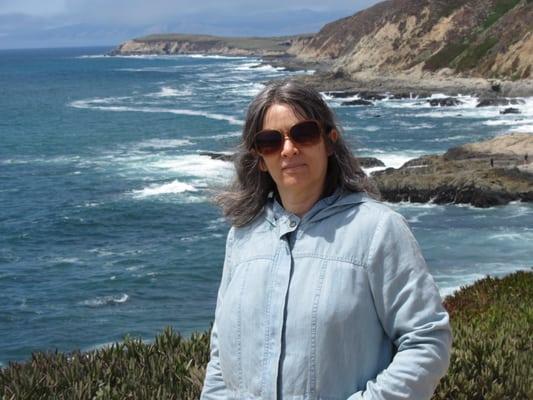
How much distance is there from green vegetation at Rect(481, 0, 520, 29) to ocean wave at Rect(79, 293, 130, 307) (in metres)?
67.0

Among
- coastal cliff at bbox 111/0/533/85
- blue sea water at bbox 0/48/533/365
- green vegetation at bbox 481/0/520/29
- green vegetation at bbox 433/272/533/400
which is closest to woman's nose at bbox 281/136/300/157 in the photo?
blue sea water at bbox 0/48/533/365

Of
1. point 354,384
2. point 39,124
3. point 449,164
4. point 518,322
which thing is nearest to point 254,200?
point 354,384

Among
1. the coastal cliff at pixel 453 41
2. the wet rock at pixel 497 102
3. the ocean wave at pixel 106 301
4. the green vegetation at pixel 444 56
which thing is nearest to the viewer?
the ocean wave at pixel 106 301

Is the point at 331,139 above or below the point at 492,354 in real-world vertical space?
above

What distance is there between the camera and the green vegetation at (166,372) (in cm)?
467

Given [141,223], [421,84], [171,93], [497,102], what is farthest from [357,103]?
[141,223]

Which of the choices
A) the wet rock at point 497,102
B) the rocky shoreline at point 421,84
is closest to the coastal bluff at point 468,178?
the wet rock at point 497,102

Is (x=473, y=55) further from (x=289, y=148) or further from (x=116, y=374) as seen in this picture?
(x=289, y=148)

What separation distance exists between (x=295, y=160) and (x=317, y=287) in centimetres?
51

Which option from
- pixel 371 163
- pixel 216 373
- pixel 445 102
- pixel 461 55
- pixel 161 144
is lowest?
pixel 161 144

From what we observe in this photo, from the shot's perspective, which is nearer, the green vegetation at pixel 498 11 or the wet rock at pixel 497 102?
the wet rock at pixel 497 102

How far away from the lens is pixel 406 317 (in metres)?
2.80

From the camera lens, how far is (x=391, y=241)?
283cm

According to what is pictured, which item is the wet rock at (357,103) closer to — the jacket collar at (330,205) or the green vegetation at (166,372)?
the green vegetation at (166,372)
